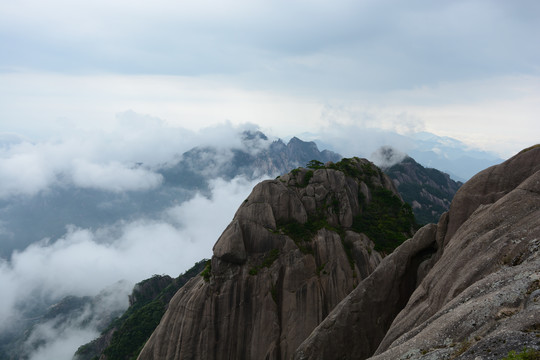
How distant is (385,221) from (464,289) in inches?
1440

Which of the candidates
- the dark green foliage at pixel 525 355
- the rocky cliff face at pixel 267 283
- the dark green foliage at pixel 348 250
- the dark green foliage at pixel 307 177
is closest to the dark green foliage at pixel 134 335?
the rocky cliff face at pixel 267 283

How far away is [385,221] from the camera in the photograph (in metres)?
53.0

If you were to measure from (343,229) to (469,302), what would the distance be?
114 feet

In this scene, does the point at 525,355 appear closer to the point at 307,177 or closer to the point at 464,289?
the point at 464,289

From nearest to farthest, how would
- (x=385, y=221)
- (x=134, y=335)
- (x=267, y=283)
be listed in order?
1. (x=267, y=283)
2. (x=385, y=221)
3. (x=134, y=335)

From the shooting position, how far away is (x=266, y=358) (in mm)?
39406

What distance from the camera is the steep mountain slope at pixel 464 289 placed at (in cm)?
1226

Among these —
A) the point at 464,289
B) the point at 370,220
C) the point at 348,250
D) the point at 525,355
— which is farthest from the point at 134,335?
the point at 525,355

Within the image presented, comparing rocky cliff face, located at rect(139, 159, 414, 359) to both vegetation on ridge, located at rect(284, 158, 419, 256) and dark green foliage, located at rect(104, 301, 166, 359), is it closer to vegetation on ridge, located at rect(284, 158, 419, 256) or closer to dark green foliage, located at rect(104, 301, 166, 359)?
vegetation on ridge, located at rect(284, 158, 419, 256)

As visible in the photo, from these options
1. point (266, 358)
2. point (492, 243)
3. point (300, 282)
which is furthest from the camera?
point (300, 282)

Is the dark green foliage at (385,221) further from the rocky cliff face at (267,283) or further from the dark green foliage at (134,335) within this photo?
the dark green foliage at (134,335)

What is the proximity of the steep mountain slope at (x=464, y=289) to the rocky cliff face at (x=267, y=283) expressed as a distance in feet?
42.1

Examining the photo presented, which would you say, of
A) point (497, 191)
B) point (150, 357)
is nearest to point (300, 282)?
point (150, 357)

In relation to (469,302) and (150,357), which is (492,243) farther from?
(150,357)
